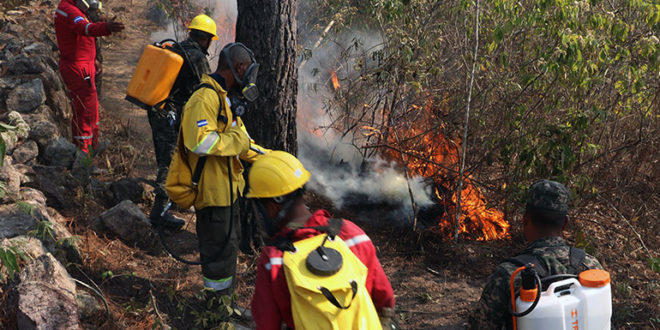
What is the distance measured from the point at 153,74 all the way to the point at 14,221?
1581 mm

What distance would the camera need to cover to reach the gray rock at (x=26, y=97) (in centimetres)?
598

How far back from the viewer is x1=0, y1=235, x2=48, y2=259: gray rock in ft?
12.0

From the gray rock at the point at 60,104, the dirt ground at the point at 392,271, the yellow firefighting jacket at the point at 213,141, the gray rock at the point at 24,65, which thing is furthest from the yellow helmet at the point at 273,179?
the gray rock at the point at 24,65

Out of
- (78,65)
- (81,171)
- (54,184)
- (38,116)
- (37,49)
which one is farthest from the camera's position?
(37,49)

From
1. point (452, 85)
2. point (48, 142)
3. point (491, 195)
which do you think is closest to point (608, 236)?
point (491, 195)

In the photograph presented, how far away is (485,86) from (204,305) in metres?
3.78

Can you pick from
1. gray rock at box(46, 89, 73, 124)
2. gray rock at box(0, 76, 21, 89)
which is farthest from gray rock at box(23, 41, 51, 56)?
gray rock at box(0, 76, 21, 89)

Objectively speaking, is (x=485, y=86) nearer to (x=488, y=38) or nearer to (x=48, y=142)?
(x=488, y=38)

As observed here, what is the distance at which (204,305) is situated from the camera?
4.28 metres

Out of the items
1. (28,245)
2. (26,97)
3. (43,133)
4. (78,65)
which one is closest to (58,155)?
(43,133)

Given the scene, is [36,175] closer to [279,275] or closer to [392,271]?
[392,271]

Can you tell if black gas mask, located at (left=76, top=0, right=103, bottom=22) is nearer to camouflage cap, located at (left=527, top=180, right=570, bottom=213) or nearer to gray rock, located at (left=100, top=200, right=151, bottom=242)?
gray rock, located at (left=100, top=200, right=151, bottom=242)

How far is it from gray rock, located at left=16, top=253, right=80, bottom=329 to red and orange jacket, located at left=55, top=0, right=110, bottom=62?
11.4ft

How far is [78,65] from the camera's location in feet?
Result: 20.9
